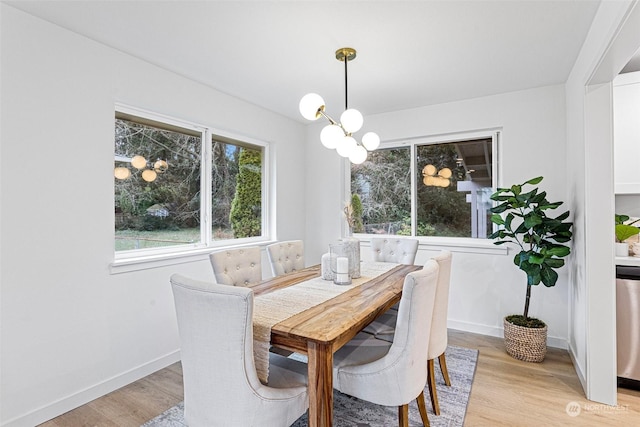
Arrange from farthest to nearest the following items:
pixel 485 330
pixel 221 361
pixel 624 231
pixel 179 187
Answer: pixel 485 330 → pixel 179 187 → pixel 624 231 → pixel 221 361

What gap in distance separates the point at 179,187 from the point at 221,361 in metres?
2.19

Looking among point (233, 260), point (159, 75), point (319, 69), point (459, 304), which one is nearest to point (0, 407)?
point (233, 260)

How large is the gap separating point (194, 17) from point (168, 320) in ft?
7.64

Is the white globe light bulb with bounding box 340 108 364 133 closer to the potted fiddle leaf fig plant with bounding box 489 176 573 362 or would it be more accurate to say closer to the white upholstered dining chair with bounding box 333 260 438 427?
the white upholstered dining chair with bounding box 333 260 438 427

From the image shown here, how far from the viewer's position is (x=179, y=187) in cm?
310

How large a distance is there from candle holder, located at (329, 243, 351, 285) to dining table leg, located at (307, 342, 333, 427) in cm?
86

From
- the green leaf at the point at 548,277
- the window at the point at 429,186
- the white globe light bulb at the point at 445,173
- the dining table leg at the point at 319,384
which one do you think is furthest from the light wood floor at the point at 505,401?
the white globe light bulb at the point at 445,173

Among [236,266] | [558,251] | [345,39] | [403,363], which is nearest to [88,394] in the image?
[236,266]

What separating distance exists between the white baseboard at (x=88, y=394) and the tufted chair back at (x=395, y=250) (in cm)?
211

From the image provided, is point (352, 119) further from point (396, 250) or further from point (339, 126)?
point (396, 250)

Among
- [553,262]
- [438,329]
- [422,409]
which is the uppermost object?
[553,262]

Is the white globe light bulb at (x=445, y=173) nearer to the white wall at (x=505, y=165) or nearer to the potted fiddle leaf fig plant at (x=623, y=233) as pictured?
the white wall at (x=505, y=165)

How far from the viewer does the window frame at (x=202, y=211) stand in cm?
261

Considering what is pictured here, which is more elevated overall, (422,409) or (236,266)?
(236,266)
